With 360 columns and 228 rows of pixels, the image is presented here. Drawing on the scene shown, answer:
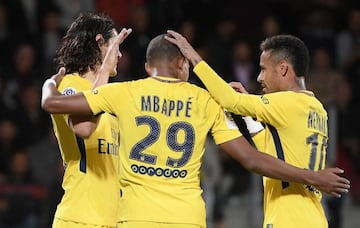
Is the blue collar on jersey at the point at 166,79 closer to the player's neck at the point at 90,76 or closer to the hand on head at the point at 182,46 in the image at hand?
the hand on head at the point at 182,46

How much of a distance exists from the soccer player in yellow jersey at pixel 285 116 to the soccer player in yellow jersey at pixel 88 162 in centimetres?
71

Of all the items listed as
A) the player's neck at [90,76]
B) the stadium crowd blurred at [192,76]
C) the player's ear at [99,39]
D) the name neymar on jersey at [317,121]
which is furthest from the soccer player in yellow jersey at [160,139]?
the stadium crowd blurred at [192,76]

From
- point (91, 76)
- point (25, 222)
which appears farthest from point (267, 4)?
Result: point (91, 76)

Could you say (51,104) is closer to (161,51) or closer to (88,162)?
(88,162)

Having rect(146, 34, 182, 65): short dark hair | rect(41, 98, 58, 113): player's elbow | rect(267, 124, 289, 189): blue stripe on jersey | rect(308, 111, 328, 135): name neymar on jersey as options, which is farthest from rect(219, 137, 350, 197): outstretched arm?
rect(41, 98, 58, 113): player's elbow

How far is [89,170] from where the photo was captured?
588 centimetres

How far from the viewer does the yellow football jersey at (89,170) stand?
19.1 feet

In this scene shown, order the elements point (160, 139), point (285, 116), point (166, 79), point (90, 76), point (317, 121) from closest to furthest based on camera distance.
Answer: point (160, 139), point (166, 79), point (285, 116), point (317, 121), point (90, 76)

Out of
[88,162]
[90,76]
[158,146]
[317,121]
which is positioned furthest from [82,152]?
[317,121]

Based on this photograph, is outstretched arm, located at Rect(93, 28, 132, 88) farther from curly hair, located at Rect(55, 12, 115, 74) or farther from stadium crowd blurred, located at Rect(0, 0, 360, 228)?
stadium crowd blurred, located at Rect(0, 0, 360, 228)

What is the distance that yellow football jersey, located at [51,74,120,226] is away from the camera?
582cm

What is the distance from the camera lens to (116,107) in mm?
5461

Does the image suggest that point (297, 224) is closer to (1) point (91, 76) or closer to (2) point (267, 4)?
(1) point (91, 76)

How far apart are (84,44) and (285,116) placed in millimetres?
1404
